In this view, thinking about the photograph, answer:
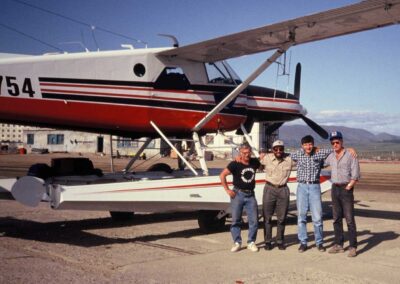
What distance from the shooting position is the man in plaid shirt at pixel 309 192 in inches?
291

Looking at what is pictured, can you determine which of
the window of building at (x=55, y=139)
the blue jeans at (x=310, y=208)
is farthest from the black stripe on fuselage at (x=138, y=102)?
the window of building at (x=55, y=139)

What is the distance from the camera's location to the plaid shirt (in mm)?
7477

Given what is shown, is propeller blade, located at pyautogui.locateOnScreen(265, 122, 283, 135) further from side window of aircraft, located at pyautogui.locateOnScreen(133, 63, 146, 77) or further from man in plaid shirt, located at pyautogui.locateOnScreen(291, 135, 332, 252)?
man in plaid shirt, located at pyautogui.locateOnScreen(291, 135, 332, 252)

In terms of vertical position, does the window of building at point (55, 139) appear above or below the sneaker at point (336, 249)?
above

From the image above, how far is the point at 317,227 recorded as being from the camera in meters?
7.45

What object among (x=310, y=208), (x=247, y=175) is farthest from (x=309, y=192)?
(x=247, y=175)

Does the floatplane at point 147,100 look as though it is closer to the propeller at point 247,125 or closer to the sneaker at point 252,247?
the propeller at point 247,125

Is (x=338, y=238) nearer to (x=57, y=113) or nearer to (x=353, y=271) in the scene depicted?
(x=353, y=271)

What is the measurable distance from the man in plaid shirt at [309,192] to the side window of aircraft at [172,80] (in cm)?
337

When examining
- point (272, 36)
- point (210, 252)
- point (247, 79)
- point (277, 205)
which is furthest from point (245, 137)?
point (210, 252)

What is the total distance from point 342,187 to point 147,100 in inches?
165

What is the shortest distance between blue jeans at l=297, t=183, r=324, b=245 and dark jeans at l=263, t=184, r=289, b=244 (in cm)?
23

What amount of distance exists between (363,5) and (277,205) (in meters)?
3.62

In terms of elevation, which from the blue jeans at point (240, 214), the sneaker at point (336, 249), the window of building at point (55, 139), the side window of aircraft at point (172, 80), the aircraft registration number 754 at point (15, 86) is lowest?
the sneaker at point (336, 249)
